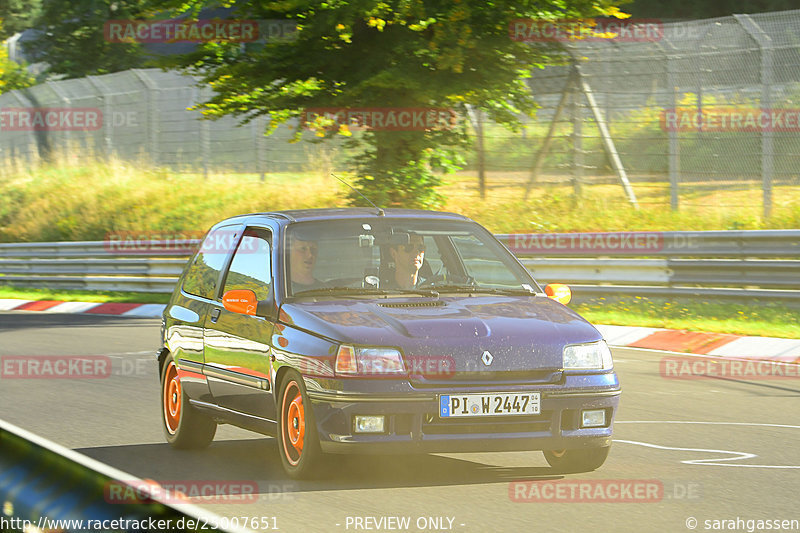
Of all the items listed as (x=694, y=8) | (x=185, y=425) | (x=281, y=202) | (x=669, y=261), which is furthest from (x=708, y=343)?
(x=694, y=8)

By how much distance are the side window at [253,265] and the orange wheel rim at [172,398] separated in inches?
36.2

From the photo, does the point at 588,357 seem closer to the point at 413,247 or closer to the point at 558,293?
the point at 558,293

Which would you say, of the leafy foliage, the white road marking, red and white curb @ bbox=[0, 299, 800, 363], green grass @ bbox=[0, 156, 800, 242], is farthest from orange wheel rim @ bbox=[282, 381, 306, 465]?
the leafy foliage

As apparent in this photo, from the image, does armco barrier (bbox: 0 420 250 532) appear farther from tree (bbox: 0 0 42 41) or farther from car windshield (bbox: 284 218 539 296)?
tree (bbox: 0 0 42 41)

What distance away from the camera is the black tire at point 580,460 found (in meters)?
7.18

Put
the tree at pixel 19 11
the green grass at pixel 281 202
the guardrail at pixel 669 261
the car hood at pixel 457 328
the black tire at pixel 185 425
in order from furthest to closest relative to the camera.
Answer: the tree at pixel 19 11 < the green grass at pixel 281 202 < the guardrail at pixel 669 261 < the black tire at pixel 185 425 < the car hood at pixel 457 328

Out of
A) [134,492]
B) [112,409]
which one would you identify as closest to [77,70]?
[112,409]

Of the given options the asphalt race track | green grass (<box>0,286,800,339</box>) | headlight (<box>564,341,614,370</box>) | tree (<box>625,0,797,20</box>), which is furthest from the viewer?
tree (<box>625,0,797,20</box>)

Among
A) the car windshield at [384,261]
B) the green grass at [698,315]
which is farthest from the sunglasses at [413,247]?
the green grass at [698,315]

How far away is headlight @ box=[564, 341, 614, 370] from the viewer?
6.84m

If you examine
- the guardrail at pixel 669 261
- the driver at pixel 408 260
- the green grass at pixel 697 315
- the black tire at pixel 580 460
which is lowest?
the green grass at pixel 697 315

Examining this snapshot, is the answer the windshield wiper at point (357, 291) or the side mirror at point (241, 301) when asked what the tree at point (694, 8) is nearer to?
the windshield wiper at point (357, 291)

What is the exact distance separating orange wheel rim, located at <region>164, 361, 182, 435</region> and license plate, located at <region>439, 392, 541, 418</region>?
253 cm

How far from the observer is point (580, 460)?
719cm
